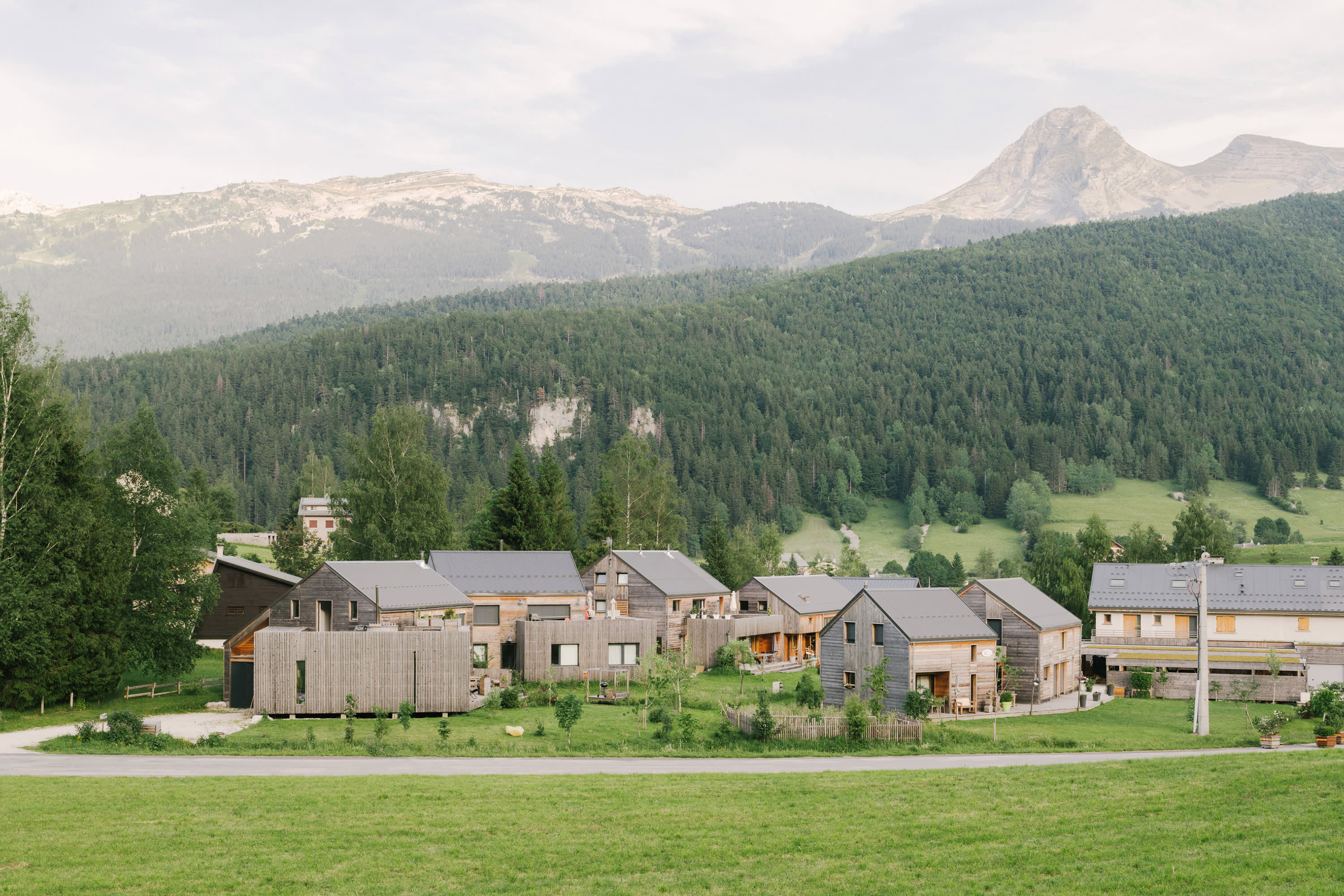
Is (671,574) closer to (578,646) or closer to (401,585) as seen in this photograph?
(578,646)

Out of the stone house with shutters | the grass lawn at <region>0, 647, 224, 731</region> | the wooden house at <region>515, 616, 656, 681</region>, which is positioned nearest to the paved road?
the grass lawn at <region>0, 647, 224, 731</region>

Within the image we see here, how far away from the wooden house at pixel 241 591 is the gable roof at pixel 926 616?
40.6m

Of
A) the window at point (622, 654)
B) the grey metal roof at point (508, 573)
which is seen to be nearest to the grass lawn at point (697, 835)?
the window at point (622, 654)

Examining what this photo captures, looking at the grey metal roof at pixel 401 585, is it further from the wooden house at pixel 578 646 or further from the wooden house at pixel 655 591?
the wooden house at pixel 655 591

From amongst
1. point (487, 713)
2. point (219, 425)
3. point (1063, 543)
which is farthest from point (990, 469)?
point (487, 713)

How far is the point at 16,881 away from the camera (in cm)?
1703

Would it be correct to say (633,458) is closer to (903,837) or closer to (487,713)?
(487,713)

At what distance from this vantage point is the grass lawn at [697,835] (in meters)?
16.9

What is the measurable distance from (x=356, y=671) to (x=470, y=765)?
1460 centimetres

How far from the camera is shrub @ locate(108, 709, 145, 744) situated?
34.8 meters

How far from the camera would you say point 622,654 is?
56.5m

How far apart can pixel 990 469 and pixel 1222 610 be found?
13155 centimetres

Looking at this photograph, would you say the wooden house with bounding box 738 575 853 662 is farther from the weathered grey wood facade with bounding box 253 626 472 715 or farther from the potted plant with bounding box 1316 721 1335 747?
the potted plant with bounding box 1316 721 1335 747

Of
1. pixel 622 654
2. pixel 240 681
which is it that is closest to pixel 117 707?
pixel 240 681
